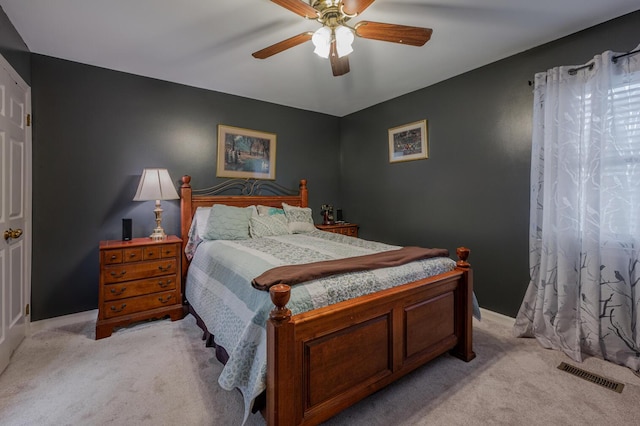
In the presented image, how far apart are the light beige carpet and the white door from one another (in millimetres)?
261

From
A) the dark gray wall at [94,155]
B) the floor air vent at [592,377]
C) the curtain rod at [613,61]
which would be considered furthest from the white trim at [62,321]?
the curtain rod at [613,61]

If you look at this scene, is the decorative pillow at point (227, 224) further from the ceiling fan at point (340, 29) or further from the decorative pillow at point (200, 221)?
the ceiling fan at point (340, 29)

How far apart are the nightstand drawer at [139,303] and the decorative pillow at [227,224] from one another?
2.26ft

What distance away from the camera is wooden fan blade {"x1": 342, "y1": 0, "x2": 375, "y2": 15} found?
1.61 metres

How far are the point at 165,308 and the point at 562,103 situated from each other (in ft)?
12.9

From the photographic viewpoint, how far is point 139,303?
2697 mm

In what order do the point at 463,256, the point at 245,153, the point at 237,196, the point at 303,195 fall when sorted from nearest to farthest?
the point at 463,256 → the point at 237,196 → the point at 245,153 → the point at 303,195

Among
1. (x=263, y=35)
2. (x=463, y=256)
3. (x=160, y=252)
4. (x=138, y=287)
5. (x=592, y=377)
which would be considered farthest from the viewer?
(x=160, y=252)

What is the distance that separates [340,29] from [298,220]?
220 centimetres

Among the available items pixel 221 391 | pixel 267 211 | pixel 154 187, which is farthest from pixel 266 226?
pixel 221 391

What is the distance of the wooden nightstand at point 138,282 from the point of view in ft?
8.33

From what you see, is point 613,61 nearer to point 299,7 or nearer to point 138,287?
point 299,7

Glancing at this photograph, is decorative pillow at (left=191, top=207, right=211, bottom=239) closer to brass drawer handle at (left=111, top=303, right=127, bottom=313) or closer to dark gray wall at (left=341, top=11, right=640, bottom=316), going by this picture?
brass drawer handle at (left=111, top=303, right=127, bottom=313)

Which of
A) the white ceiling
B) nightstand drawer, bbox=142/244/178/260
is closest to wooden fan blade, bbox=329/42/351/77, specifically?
the white ceiling
